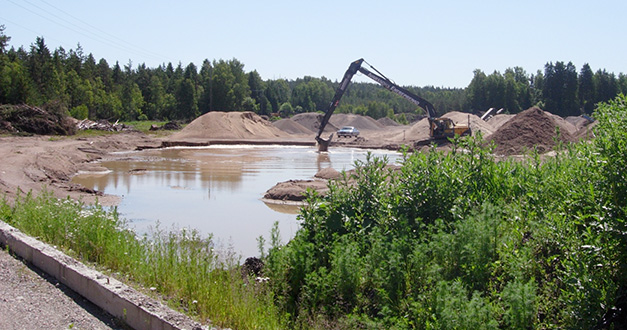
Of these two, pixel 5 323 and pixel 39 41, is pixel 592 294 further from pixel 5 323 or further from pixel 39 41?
pixel 39 41

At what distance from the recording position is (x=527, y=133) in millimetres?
38812

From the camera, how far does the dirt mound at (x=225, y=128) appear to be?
59.4 meters

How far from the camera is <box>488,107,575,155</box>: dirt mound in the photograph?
123 feet

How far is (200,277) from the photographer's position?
23.2 feet

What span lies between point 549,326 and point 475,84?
115 meters

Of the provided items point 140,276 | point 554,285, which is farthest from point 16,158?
point 554,285

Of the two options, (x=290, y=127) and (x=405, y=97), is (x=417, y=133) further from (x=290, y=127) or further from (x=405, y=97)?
(x=290, y=127)

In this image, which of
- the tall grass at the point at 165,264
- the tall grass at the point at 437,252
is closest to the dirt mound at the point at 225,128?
the tall grass at the point at 165,264

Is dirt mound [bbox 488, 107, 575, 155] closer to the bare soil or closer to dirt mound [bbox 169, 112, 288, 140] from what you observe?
the bare soil

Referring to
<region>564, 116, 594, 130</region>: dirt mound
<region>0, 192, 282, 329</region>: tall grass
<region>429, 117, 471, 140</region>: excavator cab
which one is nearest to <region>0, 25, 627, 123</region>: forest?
<region>564, 116, 594, 130</region>: dirt mound

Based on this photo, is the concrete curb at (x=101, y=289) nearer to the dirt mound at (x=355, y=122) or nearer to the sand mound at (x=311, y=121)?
the sand mound at (x=311, y=121)

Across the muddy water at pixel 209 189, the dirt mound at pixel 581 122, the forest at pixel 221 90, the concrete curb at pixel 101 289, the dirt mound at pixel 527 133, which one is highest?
the forest at pixel 221 90

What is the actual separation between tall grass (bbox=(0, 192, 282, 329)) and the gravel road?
71 cm

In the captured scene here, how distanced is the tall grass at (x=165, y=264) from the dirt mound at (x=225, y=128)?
158 feet
